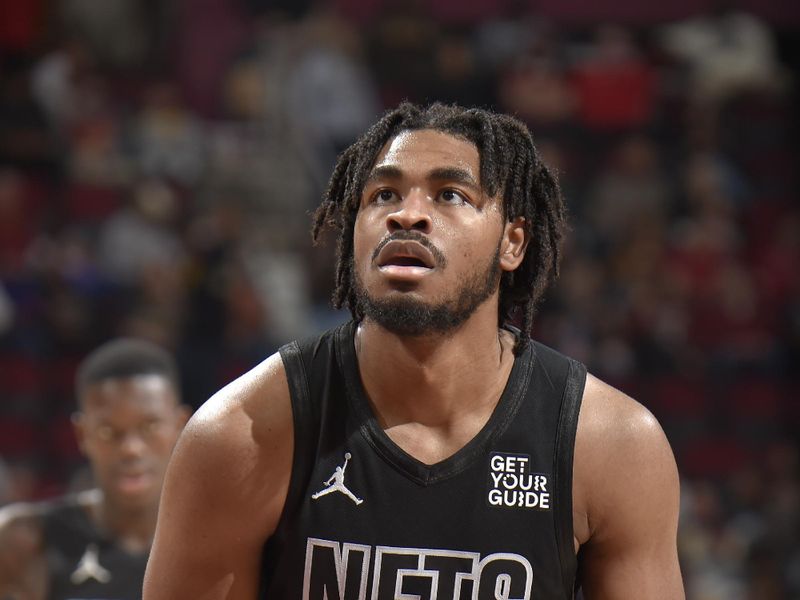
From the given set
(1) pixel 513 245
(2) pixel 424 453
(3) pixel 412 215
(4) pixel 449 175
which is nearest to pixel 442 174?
(4) pixel 449 175

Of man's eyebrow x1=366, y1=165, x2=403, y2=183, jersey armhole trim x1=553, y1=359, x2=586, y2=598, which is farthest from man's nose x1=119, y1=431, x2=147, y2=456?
jersey armhole trim x1=553, y1=359, x2=586, y2=598

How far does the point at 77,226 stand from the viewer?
8.57 m

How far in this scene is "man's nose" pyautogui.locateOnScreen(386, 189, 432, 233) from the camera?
2715 mm

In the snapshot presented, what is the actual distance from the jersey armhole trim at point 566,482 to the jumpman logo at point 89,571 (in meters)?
1.82

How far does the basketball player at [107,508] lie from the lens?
402cm

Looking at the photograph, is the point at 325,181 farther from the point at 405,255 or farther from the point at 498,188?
the point at 405,255

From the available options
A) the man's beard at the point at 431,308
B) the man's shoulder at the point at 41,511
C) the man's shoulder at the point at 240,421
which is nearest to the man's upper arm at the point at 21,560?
the man's shoulder at the point at 41,511

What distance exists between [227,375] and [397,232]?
16.8 ft

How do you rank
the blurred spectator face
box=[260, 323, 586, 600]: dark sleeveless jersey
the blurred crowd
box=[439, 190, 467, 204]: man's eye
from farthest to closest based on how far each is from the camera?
the blurred crowd, the blurred spectator face, box=[439, 190, 467, 204]: man's eye, box=[260, 323, 586, 600]: dark sleeveless jersey

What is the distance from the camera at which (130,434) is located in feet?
13.7

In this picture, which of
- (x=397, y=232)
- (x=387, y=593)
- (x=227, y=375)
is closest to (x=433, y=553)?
(x=387, y=593)

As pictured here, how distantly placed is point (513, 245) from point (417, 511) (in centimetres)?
66

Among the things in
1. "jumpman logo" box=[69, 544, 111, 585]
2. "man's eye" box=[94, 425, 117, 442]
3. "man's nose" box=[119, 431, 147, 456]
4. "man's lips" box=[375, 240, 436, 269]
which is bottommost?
"jumpman logo" box=[69, 544, 111, 585]

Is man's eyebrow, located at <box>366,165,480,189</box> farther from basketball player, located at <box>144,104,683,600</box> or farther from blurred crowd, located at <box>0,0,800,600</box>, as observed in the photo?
blurred crowd, located at <box>0,0,800,600</box>
